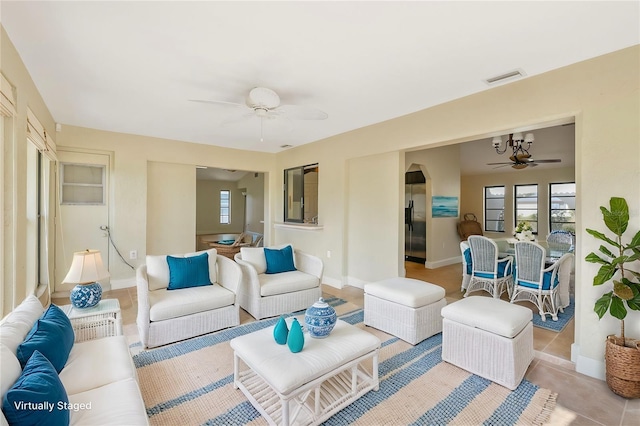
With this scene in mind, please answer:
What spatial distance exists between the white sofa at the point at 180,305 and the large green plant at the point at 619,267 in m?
3.20

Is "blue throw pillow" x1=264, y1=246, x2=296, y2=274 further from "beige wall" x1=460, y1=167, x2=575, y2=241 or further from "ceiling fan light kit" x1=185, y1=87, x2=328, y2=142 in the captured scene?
"beige wall" x1=460, y1=167, x2=575, y2=241

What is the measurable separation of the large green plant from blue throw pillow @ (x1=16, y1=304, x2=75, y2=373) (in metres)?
3.55

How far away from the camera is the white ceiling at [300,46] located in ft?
5.97

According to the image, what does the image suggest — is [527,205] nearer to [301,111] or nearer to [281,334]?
[301,111]

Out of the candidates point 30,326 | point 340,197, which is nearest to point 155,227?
point 340,197

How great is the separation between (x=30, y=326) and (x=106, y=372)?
0.51 m

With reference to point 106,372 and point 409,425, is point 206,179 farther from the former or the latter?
point 409,425

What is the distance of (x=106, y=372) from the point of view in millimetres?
1659

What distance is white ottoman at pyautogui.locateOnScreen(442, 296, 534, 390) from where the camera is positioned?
2.21m

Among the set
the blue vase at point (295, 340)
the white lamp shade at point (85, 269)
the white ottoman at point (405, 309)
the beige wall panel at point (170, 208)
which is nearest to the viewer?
the blue vase at point (295, 340)

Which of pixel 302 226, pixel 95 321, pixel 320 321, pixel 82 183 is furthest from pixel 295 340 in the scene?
pixel 82 183

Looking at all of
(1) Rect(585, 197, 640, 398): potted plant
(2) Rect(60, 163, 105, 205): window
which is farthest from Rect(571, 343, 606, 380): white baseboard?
(2) Rect(60, 163, 105, 205): window

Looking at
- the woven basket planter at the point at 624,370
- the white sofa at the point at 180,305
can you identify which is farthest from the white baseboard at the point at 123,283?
the woven basket planter at the point at 624,370

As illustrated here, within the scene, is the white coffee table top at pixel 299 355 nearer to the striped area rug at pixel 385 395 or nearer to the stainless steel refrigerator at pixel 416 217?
the striped area rug at pixel 385 395
